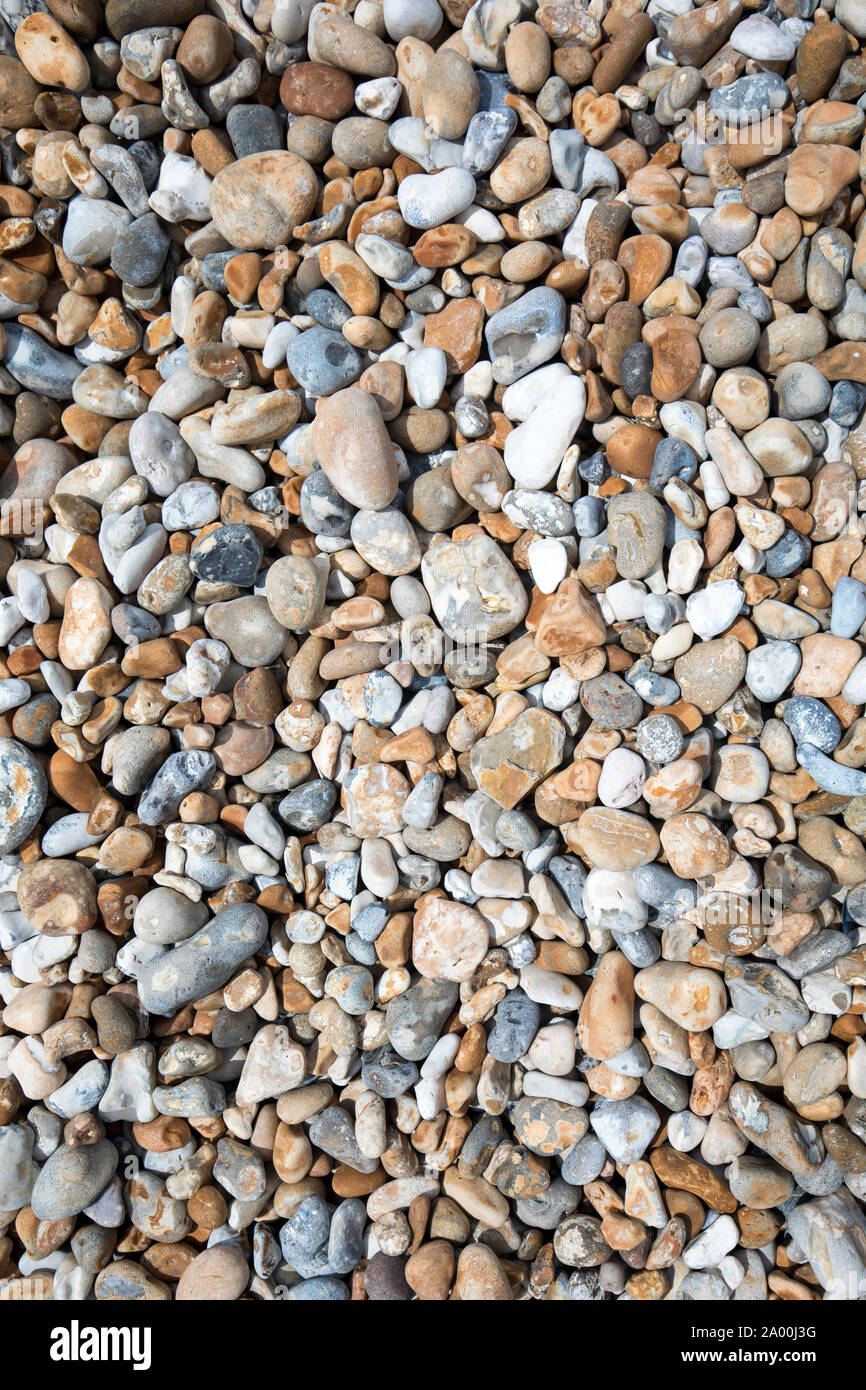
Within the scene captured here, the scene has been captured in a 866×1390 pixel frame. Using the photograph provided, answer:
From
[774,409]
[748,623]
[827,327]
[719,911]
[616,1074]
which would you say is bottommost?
[616,1074]

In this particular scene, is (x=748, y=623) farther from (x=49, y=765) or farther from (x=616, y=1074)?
(x=49, y=765)

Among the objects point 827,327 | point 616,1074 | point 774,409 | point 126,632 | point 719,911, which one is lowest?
point 616,1074

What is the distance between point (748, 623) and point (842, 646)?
0.14 meters

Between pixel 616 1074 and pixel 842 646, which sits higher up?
pixel 842 646

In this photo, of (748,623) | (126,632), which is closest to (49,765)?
(126,632)

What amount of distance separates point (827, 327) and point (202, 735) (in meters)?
1.22

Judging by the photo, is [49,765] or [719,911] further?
[49,765]

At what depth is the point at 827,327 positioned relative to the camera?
1.37 meters

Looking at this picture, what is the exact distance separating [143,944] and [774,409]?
1.35 metres

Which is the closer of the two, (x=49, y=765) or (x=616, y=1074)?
(x=616, y=1074)

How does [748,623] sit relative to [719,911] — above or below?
above
